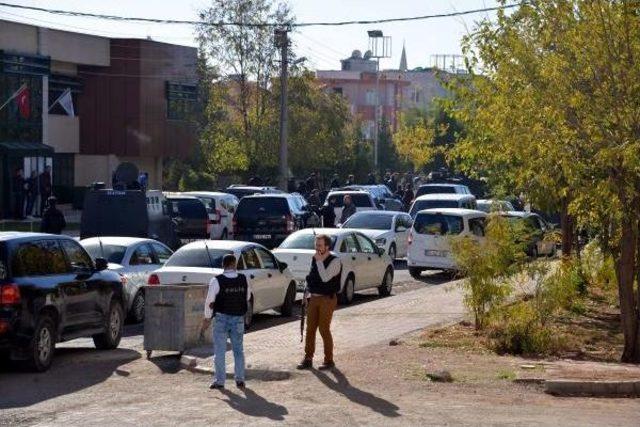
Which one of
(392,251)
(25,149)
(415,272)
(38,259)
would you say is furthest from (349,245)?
(25,149)

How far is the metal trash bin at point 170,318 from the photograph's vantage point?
56.9ft

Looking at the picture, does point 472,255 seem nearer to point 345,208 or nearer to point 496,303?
point 496,303

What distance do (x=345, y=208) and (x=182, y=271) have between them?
2051 centimetres

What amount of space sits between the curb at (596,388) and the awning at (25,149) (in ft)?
125

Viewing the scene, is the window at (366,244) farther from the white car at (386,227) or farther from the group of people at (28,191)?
the group of people at (28,191)

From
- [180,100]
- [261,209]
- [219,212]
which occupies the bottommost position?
[219,212]

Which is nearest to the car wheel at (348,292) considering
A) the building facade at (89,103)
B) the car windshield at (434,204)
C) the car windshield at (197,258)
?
the car windshield at (197,258)

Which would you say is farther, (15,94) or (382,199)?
(382,199)

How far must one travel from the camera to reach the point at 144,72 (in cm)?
6103

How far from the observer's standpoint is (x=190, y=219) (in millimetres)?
37125

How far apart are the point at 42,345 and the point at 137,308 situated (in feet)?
19.9

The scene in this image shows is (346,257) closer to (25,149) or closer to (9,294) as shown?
(9,294)

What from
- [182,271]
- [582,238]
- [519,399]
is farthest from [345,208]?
[519,399]

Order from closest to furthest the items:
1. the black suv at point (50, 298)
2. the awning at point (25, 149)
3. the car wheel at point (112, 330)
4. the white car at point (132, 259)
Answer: the black suv at point (50, 298), the car wheel at point (112, 330), the white car at point (132, 259), the awning at point (25, 149)
